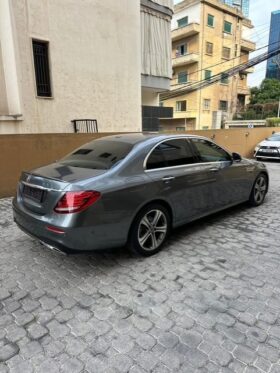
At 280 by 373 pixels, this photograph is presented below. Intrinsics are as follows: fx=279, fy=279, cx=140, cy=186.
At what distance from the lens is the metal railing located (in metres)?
8.87

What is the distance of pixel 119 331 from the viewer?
2.25 meters

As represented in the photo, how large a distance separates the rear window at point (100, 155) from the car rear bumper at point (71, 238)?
2.61ft

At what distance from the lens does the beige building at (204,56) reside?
32156 millimetres

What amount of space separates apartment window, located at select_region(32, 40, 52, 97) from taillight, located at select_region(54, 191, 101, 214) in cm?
651

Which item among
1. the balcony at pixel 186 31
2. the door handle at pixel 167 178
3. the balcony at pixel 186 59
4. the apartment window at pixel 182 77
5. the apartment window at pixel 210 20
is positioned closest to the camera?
the door handle at pixel 167 178

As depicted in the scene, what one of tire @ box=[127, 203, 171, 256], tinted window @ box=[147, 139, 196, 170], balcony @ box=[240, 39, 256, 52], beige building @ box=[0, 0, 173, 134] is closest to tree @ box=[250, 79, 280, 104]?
balcony @ box=[240, 39, 256, 52]

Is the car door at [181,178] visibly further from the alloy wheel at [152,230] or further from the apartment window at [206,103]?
the apartment window at [206,103]

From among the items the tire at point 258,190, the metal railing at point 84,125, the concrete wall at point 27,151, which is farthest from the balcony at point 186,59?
the tire at point 258,190

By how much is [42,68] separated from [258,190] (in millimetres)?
6876

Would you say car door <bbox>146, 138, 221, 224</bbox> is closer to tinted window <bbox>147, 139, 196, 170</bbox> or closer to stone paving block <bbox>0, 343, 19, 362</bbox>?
tinted window <bbox>147, 139, 196, 170</bbox>

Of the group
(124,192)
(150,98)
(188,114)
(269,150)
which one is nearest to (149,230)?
(124,192)

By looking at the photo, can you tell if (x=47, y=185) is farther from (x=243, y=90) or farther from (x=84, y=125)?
(x=243, y=90)

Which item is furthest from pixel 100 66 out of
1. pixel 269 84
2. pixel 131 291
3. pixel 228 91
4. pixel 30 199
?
pixel 269 84

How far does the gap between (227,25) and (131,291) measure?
130ft
